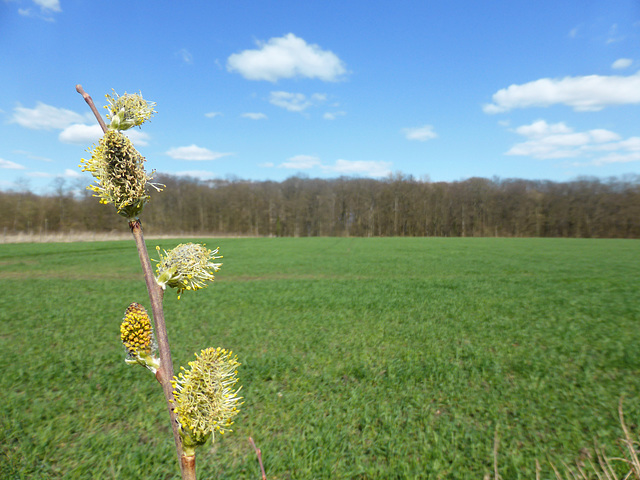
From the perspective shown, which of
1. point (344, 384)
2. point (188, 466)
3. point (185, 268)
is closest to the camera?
point (188, 466)

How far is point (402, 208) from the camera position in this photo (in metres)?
93.6

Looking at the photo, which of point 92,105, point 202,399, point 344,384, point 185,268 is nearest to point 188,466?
point 202,399

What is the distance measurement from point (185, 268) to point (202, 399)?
0.29 meters

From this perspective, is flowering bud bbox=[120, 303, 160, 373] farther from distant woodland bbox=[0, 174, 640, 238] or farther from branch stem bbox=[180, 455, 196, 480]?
distant woodland bbox=[0, 174, 640, 238]

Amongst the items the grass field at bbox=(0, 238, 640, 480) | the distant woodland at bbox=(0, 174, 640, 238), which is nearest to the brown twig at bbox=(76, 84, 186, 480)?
the grass field at bbox=(0, 238, 640, 480)

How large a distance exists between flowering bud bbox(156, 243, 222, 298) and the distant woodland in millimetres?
81909

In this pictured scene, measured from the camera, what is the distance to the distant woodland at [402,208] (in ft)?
266

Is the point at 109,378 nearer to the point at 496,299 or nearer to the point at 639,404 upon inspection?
the point at 639,404

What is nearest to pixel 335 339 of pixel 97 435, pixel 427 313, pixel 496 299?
pixel 427 313

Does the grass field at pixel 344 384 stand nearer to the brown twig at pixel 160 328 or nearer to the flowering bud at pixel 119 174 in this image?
the brown twig at pixel 160 328

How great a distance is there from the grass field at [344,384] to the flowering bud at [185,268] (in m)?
4.12

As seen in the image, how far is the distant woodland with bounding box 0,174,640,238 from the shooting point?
81.0 m

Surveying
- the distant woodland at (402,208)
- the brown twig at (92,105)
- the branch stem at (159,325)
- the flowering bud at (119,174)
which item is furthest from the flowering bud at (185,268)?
the distant woodland at (402,208)

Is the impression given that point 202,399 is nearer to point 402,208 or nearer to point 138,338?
point 138,338
